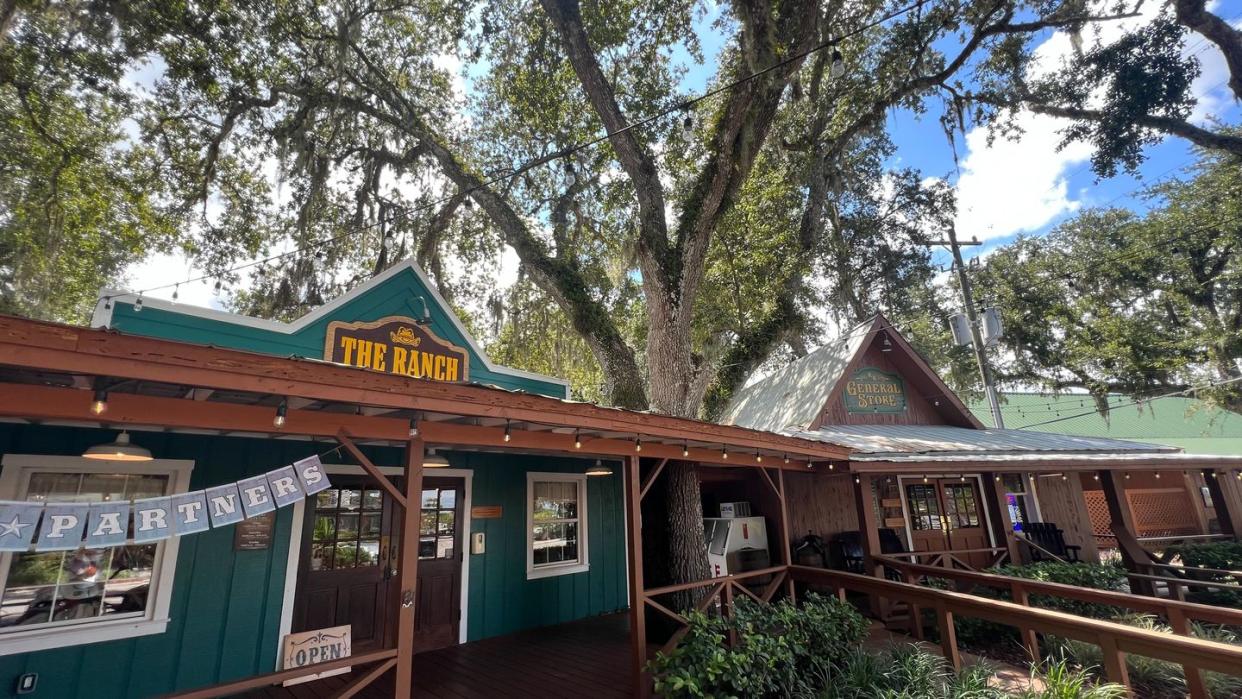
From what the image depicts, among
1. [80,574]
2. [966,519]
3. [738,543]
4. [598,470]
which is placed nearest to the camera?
[80,574]

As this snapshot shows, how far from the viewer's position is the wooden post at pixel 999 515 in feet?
29.8

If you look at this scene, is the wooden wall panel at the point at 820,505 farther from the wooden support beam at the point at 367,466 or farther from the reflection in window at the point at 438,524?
the wooden support beam at the point at 367,466

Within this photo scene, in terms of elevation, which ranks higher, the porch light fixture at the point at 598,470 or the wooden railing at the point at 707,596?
the porch light fixture at the point at 598,470

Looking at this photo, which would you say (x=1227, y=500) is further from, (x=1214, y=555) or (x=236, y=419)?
(x=236, y=419)

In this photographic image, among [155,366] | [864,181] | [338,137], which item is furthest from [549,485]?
[864,181]

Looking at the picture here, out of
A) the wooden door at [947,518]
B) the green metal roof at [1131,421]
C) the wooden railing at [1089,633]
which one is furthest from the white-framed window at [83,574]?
the green metal roof at [1131,421]

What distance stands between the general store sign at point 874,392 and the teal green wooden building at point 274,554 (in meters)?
6.03

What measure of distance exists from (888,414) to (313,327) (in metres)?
10.4

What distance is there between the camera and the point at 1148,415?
24641 millimetres

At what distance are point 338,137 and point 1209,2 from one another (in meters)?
14.8

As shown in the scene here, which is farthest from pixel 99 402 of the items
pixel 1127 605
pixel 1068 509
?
pixel 1068 509

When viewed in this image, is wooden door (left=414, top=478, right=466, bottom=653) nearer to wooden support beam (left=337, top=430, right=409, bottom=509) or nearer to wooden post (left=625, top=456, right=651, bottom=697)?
wooden post (left=625, top=456, right=651, bottom=697)

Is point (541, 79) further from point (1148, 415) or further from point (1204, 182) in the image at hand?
point (1148, 415)

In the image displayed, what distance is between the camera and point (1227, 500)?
1104 cm
